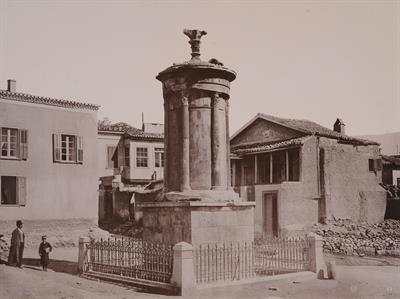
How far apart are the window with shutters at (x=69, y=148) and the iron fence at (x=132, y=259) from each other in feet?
41.0

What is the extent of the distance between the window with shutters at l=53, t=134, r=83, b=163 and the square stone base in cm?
1351

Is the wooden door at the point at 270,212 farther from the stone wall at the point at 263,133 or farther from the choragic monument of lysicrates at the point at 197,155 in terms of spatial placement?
the choragic monument of lysicrates at the point at 197,155

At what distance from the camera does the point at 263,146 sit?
96.4 feet

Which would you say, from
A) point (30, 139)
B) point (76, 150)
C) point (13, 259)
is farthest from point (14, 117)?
point (13, 259)

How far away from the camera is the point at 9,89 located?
25125 millimetres

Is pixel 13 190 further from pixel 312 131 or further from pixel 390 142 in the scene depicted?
pixel 390 142

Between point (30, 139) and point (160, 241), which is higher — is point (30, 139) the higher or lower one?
the higher one

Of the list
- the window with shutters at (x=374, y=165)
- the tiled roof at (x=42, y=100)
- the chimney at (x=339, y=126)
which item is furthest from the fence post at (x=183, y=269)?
the chimney at (x=339, y=126)

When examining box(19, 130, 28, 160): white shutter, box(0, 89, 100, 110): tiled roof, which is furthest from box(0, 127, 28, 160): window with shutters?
box(0, 89, 100, 110): tiled roof

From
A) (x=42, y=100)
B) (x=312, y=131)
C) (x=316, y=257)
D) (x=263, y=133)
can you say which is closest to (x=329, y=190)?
(x=312, y=131)

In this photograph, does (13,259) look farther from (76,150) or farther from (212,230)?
(76,150)

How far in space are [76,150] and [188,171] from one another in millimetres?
14410

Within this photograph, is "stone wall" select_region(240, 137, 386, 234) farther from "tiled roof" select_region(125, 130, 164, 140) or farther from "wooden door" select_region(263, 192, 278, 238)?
"tiled roof" select_region(125, 130, 164, 140)

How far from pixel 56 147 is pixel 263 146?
41.4ft
